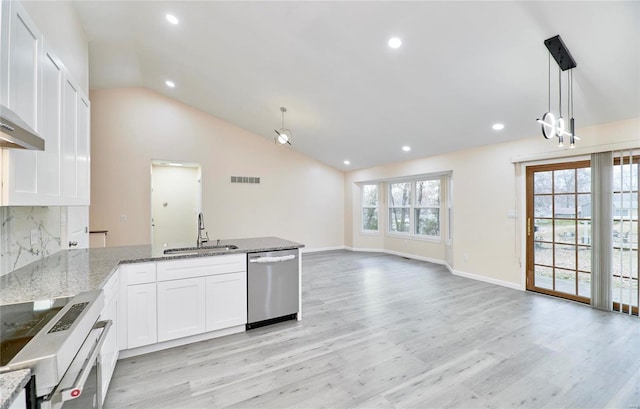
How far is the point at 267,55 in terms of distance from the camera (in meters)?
3.70

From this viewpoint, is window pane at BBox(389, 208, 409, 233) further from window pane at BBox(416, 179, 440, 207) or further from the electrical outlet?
the electrical outlet

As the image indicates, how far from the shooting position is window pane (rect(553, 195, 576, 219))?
3984mm

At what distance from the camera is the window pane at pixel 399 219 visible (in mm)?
7402

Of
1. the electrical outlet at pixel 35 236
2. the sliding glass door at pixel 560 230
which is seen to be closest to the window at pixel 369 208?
the sliding glass door at pixel 560 230

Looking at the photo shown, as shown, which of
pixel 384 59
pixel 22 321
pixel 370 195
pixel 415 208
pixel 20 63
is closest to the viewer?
pixel 22 321

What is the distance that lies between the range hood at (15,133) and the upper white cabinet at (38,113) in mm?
105

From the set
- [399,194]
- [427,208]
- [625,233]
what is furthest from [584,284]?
[399,194]

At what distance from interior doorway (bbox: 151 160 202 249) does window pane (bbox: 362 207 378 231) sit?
14.6 ft

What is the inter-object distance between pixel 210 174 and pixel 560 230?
6.53m

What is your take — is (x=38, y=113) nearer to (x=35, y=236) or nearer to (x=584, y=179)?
(x=35, y=236)

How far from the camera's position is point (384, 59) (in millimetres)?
3318

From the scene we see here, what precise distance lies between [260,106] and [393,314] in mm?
4218

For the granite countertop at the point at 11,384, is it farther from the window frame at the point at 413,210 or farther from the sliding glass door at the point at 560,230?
the window frame at the point at 413,210

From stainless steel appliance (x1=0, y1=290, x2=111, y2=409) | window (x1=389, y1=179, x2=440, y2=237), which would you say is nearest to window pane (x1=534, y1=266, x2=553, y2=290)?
window (x1=389, y1=179, x2=440, y2=237)
